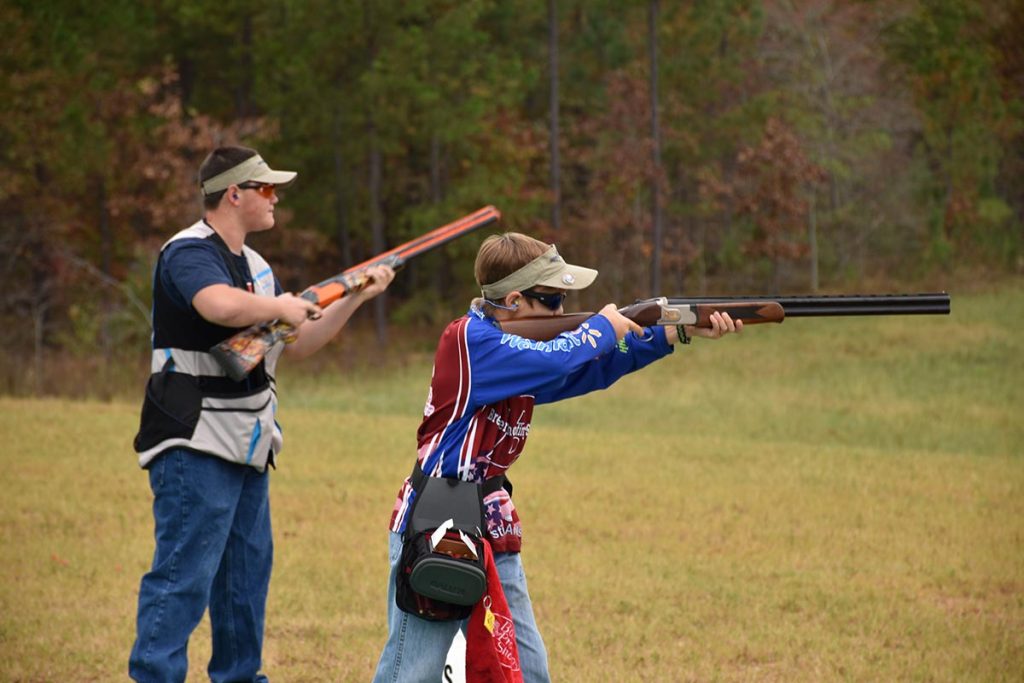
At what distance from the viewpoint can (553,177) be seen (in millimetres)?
39531

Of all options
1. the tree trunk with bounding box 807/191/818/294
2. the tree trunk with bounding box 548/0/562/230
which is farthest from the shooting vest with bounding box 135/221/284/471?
the tree trunk with bounding box 807/191/818/294

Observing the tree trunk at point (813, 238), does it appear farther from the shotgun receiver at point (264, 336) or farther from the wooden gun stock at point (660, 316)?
the shotgun receiver at point (264, 336)

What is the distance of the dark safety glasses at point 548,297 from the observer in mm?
4902

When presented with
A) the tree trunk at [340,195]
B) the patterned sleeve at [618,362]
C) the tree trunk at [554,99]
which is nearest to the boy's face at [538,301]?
the patterned sleeve at [618,362]

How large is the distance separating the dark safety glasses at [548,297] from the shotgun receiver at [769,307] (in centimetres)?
7

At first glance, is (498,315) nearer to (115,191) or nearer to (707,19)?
(115,191)

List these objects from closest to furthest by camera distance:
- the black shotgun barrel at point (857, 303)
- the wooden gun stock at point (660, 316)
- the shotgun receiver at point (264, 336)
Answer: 1. the wooden gun stock at point (660, 316)
2. the black shotgun barrel at point (857, 303)
3. the shotgun receiver at point (264, 336)

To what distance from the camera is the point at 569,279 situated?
4875 millimetres

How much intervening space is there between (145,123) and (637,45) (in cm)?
1844

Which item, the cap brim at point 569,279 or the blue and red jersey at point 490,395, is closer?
the blue and red jersey at point 490,395

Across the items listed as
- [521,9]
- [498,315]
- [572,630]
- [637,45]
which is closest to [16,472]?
[572,630]

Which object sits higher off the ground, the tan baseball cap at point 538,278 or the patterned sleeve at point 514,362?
the tan baseball cap at point 538,278

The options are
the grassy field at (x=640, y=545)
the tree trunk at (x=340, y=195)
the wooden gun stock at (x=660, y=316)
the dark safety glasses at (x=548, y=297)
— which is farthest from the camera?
the tree trunk at (x=340, y=195)

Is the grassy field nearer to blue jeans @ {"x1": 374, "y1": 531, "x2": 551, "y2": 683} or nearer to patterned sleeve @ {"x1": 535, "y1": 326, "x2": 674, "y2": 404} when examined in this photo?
blue jeans @ {"x1": 374, "y1": 531, "x2": 551, "y2": 683}
